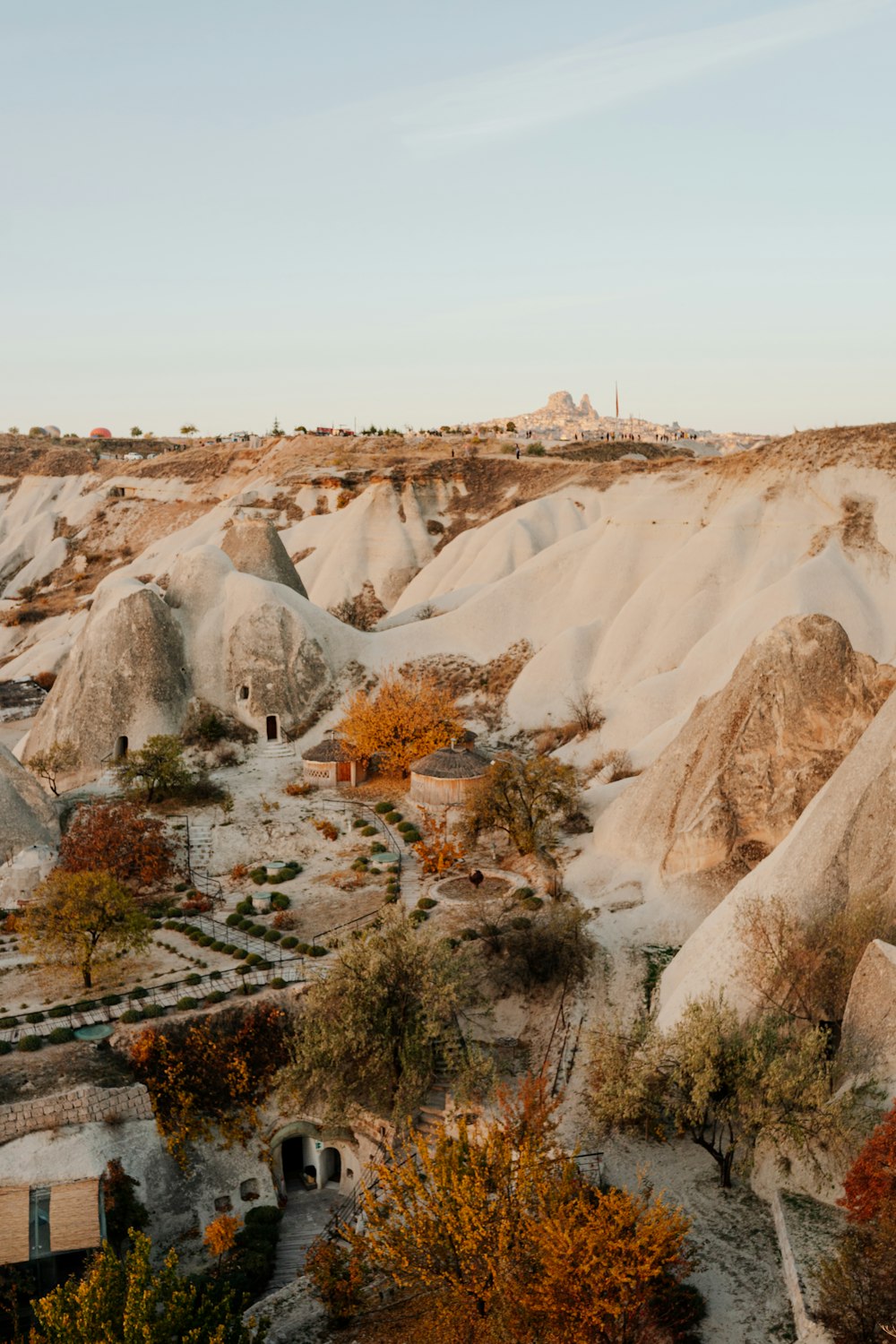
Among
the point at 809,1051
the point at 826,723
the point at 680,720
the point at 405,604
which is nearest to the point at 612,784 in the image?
the point at 680,720

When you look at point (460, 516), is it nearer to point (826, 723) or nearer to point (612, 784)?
point (612, 784)

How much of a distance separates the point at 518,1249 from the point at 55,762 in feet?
110

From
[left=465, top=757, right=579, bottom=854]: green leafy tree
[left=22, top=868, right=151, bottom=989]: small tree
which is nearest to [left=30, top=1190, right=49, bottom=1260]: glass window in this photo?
[left=22, top=868, right=151, bottom=989]: small tree

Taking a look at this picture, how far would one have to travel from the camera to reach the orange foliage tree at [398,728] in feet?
144

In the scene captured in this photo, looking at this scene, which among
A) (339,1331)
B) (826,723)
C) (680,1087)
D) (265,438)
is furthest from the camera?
(265,438)

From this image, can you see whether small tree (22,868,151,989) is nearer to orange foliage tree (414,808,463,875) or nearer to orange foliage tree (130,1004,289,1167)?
orange foliage tree (130,1004,289,1167)

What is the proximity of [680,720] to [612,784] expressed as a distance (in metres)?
3.61

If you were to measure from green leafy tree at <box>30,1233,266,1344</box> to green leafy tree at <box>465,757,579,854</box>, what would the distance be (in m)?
19.3

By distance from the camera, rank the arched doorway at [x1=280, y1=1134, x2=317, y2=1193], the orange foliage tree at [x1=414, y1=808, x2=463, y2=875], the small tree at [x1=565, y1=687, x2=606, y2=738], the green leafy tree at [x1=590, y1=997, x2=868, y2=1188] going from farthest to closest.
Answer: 1. the small tree at [x1=565, y1=687, x2=606, y2=738]
2. the orange foliage tree at [x1=414, y1=808, x2=463, y2=875]
3. the arched doorway at [x1=280, y1=1134, x2=317, y2=1193]
4. the green leafy tree at [x1=590, y1=997, x2=868, y2=1188]

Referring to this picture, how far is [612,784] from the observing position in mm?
38312

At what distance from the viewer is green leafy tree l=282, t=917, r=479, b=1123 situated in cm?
2377

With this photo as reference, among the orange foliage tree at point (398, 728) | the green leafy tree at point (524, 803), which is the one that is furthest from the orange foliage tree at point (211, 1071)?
the orange foliage tree at point (398, 728)

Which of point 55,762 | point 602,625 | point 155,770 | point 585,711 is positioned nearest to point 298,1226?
point 155,770

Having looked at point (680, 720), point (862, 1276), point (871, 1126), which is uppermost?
point (680, 720)
